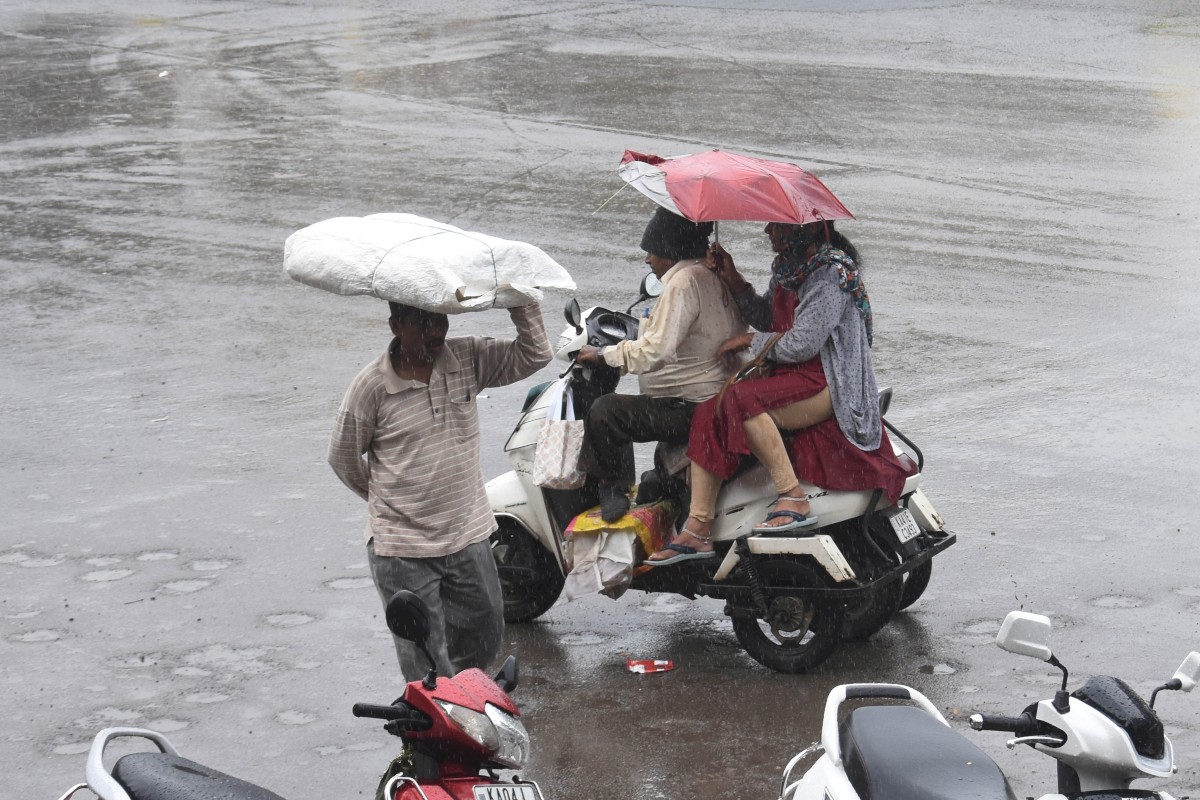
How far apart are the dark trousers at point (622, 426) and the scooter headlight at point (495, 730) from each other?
270 centimetres

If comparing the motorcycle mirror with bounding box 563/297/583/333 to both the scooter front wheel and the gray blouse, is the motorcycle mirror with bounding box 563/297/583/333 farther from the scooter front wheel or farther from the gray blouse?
the scooter front wheel

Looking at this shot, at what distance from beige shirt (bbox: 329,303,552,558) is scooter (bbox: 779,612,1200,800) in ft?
6.36

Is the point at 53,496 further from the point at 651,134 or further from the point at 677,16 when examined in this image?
the point at 677,16

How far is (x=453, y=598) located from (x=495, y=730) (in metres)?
1.78

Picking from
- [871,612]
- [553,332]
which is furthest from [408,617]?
[553,332]

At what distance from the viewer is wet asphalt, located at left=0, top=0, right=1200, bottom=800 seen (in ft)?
20.8

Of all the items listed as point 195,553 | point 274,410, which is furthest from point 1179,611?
point 274,410

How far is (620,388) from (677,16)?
678 inches

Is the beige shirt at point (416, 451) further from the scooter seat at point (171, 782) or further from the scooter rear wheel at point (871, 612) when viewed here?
the scooter seat at point (171, 782)

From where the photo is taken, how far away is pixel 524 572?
6973 mm

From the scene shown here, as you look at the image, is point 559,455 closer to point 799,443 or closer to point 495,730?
point 799,443

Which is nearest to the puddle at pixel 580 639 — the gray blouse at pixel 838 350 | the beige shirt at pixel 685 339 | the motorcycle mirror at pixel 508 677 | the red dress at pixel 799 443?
the red dress at pixel 799 443

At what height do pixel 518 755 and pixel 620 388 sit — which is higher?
pixel 518 755

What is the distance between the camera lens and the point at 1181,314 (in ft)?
37.6
